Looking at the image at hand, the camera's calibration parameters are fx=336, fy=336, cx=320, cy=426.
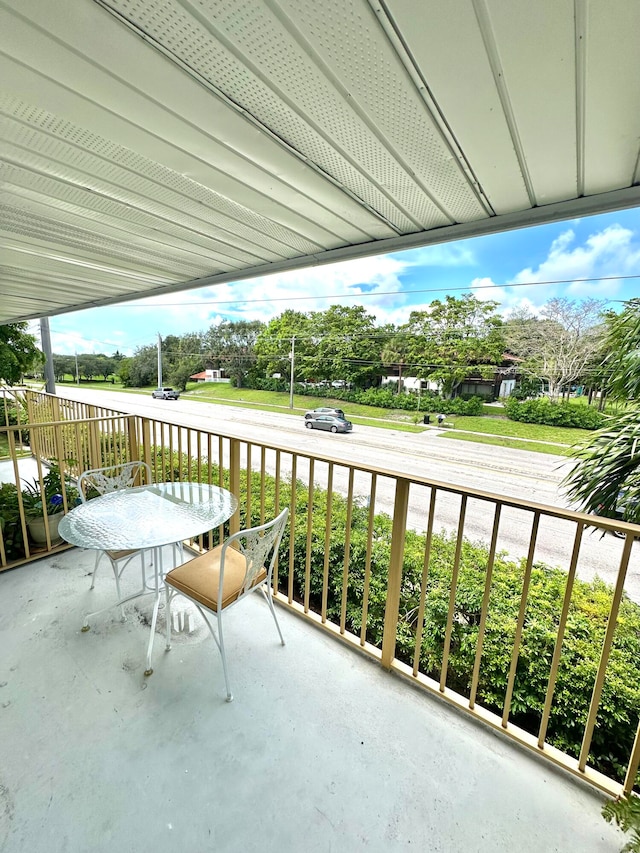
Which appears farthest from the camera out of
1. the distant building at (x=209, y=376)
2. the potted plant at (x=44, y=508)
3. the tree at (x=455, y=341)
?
the distant building at (x=209, y=376)

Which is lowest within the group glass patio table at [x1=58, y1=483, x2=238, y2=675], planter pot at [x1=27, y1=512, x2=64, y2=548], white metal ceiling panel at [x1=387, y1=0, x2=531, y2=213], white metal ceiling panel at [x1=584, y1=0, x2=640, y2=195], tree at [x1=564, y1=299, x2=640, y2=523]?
planter pot at [x1=27, y1=512, x2=64, y2=548]

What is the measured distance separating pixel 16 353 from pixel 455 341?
16539 mm

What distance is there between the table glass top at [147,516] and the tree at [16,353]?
7.56m

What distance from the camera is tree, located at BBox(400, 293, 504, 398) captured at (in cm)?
1591

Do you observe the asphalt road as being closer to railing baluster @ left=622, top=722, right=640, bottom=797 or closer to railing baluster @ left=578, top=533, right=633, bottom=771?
railing baluster @ left=578, top=533, right=633, bottom=771

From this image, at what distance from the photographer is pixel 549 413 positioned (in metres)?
12.7

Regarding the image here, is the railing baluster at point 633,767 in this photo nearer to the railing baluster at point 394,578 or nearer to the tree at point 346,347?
the railing baluster at point 394,578

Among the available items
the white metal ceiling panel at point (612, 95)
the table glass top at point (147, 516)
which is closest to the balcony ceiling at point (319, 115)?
the white metal ceiling panel at point (612, 95)

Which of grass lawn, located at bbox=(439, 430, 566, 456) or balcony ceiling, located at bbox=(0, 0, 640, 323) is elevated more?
balcony ceiling, located at bbox=(0, 0, 640, 323)

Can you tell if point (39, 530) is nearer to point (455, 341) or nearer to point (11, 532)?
point (11, 532)

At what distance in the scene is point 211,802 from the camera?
1.11m

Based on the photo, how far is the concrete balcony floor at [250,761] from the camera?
3.43 feet

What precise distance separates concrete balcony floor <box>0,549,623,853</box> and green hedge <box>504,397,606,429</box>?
39.4 feet

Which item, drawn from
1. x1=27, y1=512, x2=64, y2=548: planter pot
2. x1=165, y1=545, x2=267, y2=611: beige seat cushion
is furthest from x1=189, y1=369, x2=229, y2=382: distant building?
x1=165, y1=545, x2=267, y2=611: beige seat cushion
